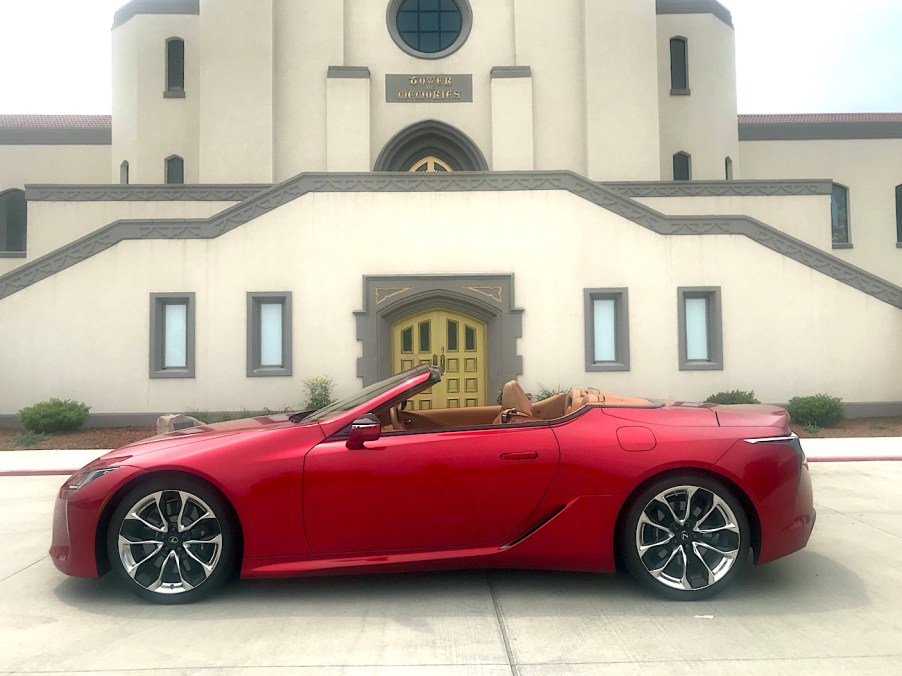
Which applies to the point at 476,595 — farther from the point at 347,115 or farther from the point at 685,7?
the point at 685,7

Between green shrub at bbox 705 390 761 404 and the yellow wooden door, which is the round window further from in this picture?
green shrub at bbox 705 390 761 404

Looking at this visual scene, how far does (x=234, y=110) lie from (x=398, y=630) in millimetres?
19027

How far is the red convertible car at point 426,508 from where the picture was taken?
175 inches

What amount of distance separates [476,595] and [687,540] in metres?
1.35

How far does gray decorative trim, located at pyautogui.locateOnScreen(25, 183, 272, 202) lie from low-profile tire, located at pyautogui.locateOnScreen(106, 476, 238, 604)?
15.0 meters

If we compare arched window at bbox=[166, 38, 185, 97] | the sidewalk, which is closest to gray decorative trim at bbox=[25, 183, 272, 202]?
arched window at bbox=[166, 38, 185, 97]

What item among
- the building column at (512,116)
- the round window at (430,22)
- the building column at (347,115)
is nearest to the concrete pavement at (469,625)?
the building column at (347,115)

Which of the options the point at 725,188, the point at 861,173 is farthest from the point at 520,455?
the point at 861,173

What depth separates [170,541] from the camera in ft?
14.6

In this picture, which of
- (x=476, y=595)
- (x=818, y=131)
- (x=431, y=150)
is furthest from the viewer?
(x=818, y=131)

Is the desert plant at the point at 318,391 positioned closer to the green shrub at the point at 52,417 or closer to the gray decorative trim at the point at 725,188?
the green shrub at the point at 52,417

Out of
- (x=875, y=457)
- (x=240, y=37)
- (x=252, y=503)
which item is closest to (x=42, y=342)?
(x=240, y=37)

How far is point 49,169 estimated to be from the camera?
26.3m

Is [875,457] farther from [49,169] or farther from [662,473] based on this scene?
[49,169]
